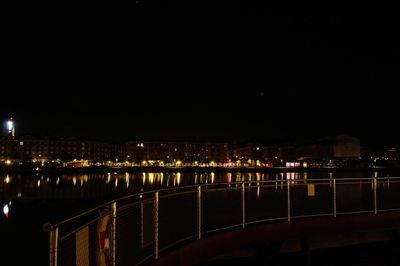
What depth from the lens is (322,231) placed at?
36.4ft

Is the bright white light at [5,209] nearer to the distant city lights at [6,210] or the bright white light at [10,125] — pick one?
the distant city lights at [6,210]

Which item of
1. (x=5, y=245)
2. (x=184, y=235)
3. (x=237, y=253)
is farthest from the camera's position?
(x=5, y=245)

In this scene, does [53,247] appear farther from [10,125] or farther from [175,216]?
[10,125]

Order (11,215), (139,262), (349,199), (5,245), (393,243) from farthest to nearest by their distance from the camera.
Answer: (11,215), (5,245), (349,199), (393,243), (139,262)

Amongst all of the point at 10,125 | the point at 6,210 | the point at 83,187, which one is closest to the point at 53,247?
the point at 6,210

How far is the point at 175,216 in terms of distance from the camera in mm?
11789

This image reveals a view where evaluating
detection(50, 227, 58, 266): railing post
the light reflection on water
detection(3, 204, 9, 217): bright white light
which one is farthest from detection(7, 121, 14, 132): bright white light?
detection(50, 227, 58, 266): railing post

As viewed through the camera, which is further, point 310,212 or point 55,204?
point 55,204

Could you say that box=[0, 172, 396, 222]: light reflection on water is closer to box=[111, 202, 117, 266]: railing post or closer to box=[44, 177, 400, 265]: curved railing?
box=[44, 177, 400, 265]: curved railing

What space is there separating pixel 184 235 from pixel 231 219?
243 centimetres

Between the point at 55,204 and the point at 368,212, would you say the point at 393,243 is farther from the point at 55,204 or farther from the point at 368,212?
the point at 55,204

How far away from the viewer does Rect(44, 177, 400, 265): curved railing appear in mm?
5316

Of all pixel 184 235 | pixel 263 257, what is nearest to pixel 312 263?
pixel 263 257

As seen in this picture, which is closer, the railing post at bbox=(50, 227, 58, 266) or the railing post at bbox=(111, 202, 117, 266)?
the railing post at bbox=(50, 227, 58, 266)
